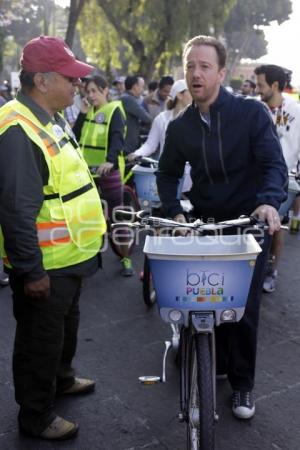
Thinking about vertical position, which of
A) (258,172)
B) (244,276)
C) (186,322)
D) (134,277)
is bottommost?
(134,277)

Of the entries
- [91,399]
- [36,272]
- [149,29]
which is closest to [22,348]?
[36,272]

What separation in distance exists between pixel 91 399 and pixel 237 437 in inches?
36.0

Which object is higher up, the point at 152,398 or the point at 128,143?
the point at 128,143

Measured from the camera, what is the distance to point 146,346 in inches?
160

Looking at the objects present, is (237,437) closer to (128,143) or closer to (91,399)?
(91,399)

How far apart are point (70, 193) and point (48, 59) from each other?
0.64 meters

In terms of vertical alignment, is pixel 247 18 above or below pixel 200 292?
above

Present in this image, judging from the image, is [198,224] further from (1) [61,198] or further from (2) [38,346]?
(2) [38,346]

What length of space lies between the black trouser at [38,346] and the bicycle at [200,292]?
58cm

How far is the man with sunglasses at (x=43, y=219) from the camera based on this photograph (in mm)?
2461

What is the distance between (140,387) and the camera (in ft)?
11.5

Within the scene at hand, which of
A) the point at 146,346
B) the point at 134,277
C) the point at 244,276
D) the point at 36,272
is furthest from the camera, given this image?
the point at 134,277

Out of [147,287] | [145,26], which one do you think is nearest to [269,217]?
[147,287]

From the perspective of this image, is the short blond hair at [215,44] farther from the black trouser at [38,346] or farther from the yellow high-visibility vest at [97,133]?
the yellow high-visibility vest at [97,133]
